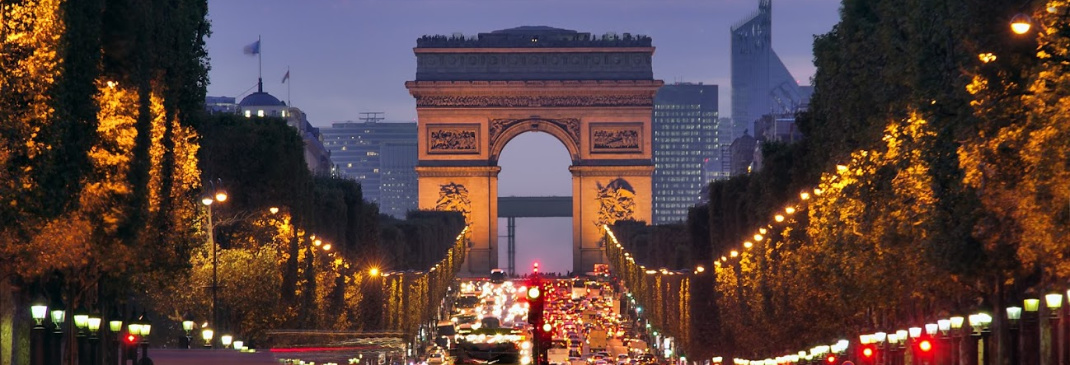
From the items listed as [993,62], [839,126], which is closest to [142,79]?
[993,62]

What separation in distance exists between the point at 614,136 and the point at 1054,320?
115 metres

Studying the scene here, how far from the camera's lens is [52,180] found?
32000mm

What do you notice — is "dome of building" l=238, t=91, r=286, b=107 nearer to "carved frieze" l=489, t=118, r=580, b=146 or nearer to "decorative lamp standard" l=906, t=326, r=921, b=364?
"carved frieze" l=489, t=118, r=580, b=146

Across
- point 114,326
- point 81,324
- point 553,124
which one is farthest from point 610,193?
point 81,324

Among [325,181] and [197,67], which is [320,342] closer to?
[197,67]

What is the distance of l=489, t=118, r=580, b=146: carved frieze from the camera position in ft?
490

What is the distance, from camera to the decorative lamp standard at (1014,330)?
3672 cm

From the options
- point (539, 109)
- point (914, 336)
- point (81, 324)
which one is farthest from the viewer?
point (539, 109)

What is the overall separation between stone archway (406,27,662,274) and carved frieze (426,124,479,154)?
6 cm

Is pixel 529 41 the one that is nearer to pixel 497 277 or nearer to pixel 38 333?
pixel 497 277

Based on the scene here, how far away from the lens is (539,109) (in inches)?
5891

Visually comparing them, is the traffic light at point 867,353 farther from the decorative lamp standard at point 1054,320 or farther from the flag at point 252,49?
the flag at point 252,49

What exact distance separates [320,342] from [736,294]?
13.0 metres

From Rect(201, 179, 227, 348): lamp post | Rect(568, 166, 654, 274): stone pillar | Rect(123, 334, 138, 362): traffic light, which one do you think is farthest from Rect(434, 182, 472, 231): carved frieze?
Rect(123, 334, 138, 362): traffic light
